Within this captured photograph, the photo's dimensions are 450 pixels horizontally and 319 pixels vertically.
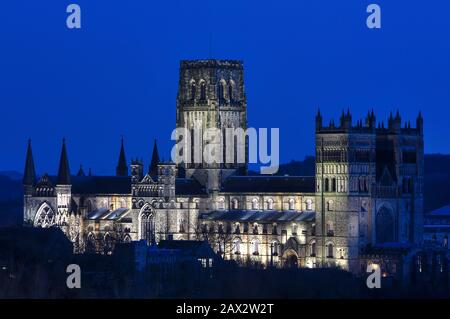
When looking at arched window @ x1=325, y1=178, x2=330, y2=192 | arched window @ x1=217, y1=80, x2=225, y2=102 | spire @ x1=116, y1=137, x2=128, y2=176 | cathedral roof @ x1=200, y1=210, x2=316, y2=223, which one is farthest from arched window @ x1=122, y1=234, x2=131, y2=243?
arched window @ x1=325, y1=178, x2=330, y2=192

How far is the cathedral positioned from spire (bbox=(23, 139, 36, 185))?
63 mm

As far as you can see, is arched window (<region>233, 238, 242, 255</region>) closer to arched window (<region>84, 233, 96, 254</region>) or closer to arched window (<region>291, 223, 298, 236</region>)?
arched window (<region>291, 223, 298, 236</region>)

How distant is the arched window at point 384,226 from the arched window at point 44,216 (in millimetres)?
24714

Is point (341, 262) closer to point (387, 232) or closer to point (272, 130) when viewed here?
point (387, 232)

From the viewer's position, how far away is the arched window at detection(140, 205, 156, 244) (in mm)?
164750

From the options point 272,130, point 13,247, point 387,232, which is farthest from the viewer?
point 272,130

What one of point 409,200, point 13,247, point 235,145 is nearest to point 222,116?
point 235,145

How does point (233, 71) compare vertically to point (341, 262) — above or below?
above

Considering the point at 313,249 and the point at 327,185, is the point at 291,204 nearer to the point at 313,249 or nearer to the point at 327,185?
the point at 327,185

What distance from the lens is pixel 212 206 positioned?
540 ft

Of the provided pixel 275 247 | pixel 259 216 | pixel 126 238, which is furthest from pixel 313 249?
pixel 126 238

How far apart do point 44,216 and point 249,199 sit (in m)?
15.5

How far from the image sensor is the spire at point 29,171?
569 ft

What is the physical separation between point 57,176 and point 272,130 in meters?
14.5
